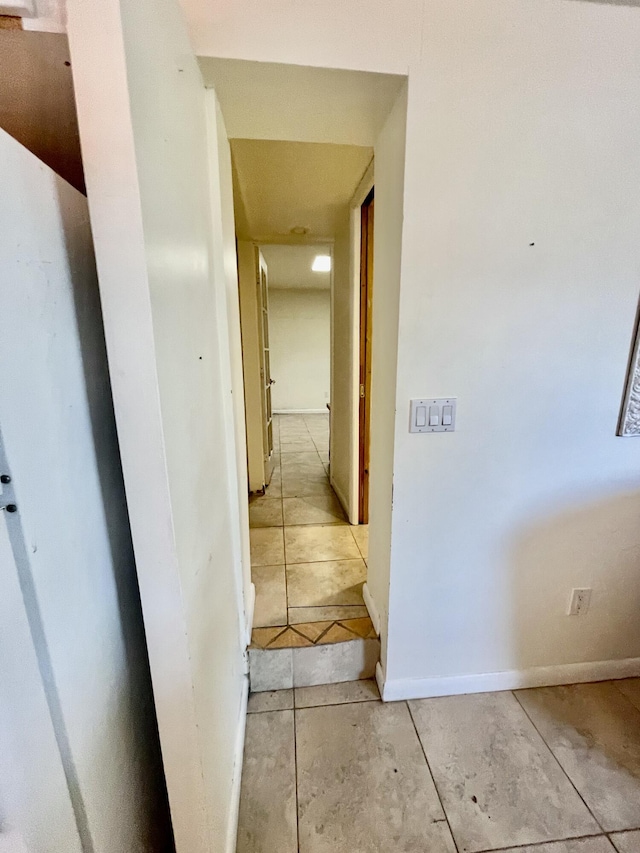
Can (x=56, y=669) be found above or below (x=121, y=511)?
below

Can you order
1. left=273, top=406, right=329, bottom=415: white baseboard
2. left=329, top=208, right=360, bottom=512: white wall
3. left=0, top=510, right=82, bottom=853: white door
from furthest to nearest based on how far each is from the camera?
left=273, top=406, right=329, bottom=415: white baseboard < left=329, top=208, right=360, bottom=512: white wall < left=0, top=510, right=82, bottom=853: white door

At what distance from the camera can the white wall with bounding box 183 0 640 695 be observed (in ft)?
3.28

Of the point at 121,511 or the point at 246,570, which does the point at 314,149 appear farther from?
the point at 246,570

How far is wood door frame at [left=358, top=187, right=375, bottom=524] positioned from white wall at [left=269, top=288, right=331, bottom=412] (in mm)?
4589

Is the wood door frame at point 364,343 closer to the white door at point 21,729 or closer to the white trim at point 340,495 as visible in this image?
the white trim at point 340,495

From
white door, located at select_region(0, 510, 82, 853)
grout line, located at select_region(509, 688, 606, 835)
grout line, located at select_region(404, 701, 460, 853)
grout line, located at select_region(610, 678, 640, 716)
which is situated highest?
white door, located at select_region(0, 510, 82, 853)

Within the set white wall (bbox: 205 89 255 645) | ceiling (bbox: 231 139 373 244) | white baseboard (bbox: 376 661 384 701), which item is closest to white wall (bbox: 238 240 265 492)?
ceiling (bbox: 231 139 373 244)

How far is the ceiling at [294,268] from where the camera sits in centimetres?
377

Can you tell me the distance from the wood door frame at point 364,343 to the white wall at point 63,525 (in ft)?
5.40

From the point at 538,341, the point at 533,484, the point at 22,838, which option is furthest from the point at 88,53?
the point at 533,484

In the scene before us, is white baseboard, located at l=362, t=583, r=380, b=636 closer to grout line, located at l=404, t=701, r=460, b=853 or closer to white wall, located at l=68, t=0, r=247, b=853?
grout line, located at l=404, t=701, r=460, b=853

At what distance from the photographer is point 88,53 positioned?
1.52ft

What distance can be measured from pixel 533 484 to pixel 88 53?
5.05 feet

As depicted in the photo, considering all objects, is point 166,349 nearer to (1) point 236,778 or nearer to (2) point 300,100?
(2) point 300,100
